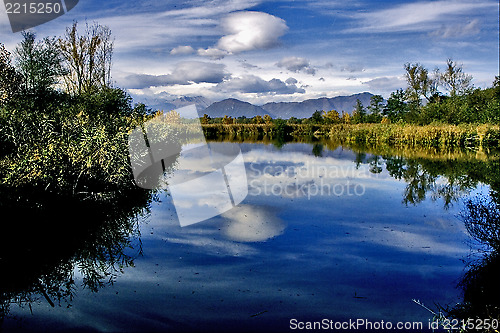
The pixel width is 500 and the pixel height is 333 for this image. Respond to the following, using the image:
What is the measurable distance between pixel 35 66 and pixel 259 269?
1690cm

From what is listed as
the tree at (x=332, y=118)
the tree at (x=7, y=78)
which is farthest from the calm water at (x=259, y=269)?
the tree at (x=332, y=118)

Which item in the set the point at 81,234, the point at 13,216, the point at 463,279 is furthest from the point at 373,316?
the point at 13,216

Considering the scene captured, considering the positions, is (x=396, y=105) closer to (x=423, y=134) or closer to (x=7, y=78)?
(x=423, y=134)

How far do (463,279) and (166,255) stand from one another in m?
5.16

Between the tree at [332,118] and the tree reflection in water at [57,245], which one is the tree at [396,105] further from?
the tree reflection in water at [57,245]

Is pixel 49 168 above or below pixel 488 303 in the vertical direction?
above

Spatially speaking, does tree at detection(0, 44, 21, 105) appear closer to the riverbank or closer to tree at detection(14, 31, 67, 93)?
tree at detection(14, 31, 67, 93)

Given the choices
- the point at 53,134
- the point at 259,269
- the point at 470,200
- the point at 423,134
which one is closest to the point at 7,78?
the point at 53,134

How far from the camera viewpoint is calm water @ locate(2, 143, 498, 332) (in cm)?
525

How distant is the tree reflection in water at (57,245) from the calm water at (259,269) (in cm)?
4

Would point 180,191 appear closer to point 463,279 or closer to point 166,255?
point 166,255

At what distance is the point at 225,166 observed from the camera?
19.9 metres

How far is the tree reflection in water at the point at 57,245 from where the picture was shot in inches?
245

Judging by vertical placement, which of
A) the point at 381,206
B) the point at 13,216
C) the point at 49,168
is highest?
the point at 49,168
